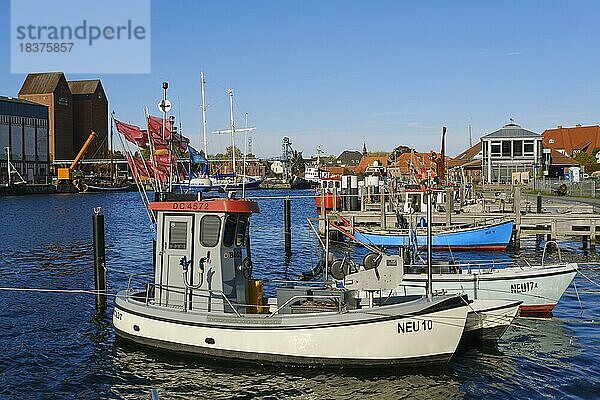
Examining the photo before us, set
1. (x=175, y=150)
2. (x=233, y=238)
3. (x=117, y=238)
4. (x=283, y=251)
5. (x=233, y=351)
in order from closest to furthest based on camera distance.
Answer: (x=233, y=351) → (x=233, y=238) → (x=175, y=150) → (x=283, y=251) → (x=117, y=238)

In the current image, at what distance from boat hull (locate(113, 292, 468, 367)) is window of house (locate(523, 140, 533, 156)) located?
69625 millimetres

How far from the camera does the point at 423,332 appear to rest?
15.7m

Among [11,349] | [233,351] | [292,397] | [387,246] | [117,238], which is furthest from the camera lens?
[117,238]

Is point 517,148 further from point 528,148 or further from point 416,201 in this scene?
point 416,201

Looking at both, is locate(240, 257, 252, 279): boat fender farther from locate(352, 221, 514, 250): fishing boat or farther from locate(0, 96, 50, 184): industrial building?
locate(0, 96, 50, 184): industrial building

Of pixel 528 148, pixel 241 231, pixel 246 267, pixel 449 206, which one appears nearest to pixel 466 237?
pixel 449 206

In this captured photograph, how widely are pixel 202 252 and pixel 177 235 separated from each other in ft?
2.81

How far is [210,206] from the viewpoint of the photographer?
17328 mm

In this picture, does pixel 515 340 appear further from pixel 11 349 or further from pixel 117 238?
pixel 117 238

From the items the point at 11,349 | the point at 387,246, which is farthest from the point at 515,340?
the point at 387,246

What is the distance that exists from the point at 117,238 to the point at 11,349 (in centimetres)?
3178

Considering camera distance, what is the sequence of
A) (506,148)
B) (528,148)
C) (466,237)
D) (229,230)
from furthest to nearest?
1. (506,148)
2. (528,148)
3. (466,237)
4. (229,230)

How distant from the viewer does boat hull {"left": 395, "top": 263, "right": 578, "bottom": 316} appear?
21.1 meters

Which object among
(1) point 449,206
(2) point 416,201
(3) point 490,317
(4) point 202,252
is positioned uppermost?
(2) point 416,201
